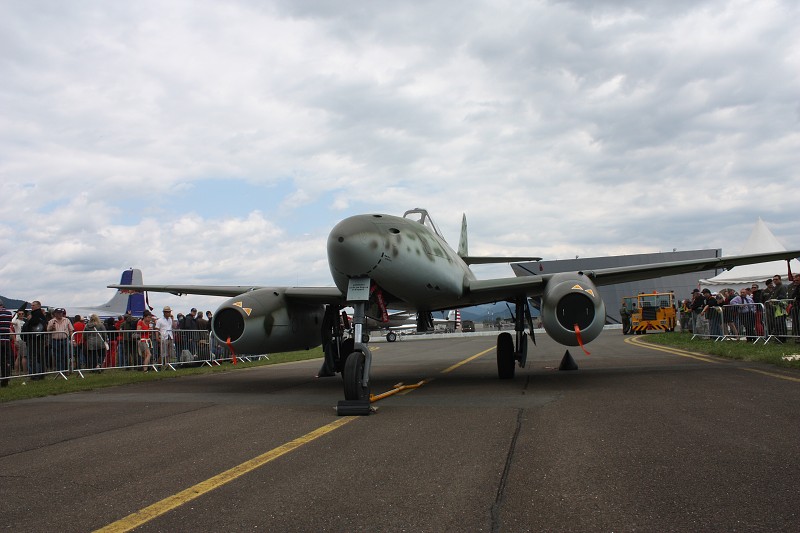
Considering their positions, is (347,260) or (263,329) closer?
(347,260)

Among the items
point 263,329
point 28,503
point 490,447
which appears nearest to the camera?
point 28,503

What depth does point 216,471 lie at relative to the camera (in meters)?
4.32

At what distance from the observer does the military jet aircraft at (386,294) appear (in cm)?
802

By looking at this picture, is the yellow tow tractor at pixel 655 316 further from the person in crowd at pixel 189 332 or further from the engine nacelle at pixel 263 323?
the engine nacelle at pixel 263 323

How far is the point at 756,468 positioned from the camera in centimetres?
392

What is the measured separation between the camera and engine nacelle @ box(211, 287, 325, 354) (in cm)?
1021

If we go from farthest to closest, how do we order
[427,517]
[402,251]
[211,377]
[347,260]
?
[211,377] → [402,251] → [347,260] → [427,517]

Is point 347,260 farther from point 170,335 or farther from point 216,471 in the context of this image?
point 170,335

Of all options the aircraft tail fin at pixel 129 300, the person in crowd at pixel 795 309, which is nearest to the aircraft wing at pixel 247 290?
the person in crowd at pixel 795 309

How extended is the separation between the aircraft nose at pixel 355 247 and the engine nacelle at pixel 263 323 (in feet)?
9.18

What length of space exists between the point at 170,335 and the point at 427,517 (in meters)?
15.8

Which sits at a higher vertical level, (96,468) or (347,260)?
(347,260)

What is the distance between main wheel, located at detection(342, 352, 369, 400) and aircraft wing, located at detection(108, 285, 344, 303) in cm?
333

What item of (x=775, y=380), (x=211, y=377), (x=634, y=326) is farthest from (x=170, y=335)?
(x=634, y=326)
